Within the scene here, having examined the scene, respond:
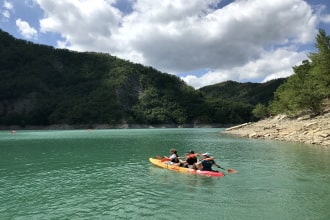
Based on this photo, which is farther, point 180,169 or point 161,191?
point 180,169

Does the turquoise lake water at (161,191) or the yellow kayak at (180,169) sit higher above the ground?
the yellow kayak at (180,169)

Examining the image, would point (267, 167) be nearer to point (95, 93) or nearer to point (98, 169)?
point (98, 169)

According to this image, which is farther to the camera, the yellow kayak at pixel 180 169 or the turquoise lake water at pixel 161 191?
the yellow kayak at pixel 180 169

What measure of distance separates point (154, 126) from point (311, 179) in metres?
154

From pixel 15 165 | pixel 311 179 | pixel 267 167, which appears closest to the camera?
pixel 311 179

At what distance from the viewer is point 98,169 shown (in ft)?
92.4

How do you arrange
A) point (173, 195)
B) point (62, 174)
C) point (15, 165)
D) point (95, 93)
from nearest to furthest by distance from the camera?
point (173, 195) < point (62, 174) < point (15, 165) < point (95, 93)

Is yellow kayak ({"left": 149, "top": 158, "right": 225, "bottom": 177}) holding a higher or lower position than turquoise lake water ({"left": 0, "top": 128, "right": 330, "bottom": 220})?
higher

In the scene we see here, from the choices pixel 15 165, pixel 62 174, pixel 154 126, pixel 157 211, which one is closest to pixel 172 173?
pixel 62 174

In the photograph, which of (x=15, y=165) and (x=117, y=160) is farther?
(x=117, y=160)

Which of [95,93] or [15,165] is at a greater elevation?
[95,93]

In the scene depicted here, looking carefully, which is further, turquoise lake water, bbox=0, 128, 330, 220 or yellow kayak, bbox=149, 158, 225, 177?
yellow kayak, bbox=149, 158, 225, 177

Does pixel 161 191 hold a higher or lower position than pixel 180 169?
lower

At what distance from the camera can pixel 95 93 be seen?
649ft
